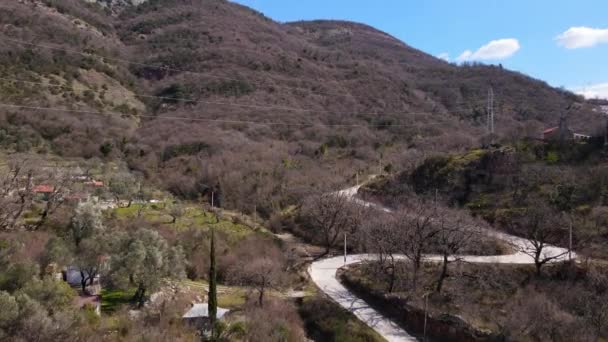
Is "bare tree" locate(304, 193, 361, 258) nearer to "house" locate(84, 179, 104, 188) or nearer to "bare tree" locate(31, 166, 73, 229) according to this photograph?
"bare tree" locate(31, 166, 73, 229)

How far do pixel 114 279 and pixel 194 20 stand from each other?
9039 centimetres

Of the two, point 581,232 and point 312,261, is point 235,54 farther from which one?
point 581,232

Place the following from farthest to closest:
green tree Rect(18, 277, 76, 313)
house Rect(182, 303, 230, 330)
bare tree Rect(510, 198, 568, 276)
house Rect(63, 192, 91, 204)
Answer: house Rect(63, 192, 91, 204)
bare tree Rect(510, 198, 568, 276)
house Rect(182, 303, 230, 330)
green tree Rect(18, 277, 76, 313)

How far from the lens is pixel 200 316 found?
17.8 m

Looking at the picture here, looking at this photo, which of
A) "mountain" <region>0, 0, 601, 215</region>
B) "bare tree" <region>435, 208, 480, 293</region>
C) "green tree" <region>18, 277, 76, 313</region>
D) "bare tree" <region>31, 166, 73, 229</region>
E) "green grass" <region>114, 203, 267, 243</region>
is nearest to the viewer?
"green tree" <region>18, 277, 76, 313</region>

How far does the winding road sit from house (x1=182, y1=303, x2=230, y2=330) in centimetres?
541

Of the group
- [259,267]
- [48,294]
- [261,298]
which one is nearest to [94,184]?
[259,267]

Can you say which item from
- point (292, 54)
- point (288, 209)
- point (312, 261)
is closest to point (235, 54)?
point (292, 54)

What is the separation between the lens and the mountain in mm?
46125

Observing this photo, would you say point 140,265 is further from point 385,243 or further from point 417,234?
point 417,234

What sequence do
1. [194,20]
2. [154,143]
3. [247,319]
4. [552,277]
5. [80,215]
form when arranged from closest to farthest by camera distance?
[247,319], [552,277], [80,215], [154,143], [194,20]

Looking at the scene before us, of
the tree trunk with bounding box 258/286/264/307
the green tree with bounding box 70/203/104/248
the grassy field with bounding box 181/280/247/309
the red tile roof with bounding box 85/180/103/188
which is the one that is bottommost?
the grassy field with bounding box 181/280/247/309

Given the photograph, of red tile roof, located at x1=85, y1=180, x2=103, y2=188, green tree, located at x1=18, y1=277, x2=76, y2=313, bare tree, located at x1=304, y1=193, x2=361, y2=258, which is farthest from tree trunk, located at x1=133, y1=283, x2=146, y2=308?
red tile roof, located at x1=85, y1=180, x2=103, y2=188

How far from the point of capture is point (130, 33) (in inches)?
3693
